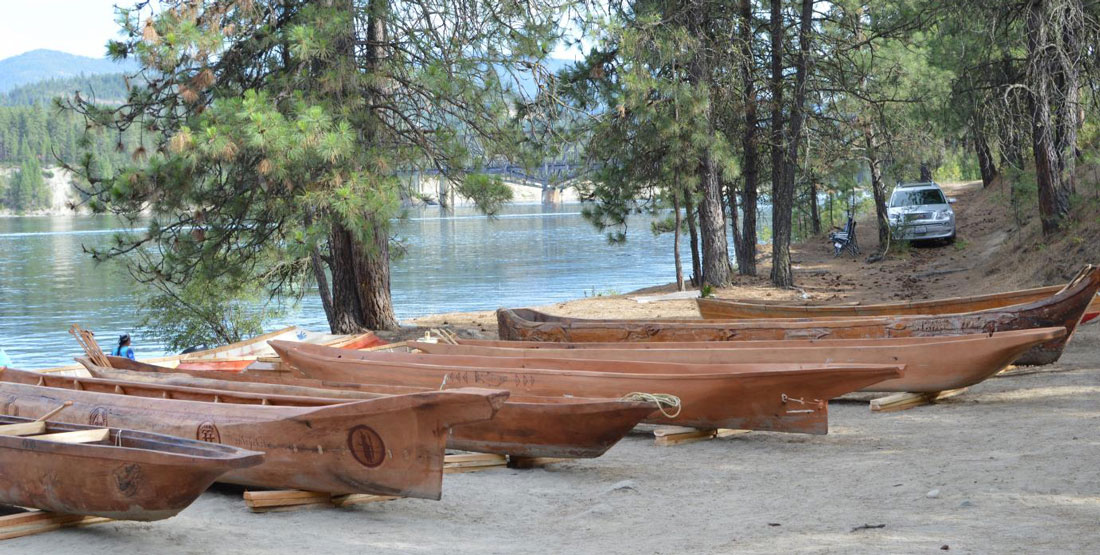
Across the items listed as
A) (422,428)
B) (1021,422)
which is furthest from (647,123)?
(422,428)

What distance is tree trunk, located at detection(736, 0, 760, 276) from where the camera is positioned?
62.3ft

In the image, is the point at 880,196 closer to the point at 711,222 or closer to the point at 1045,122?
the point at 711,222

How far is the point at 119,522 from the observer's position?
582cm

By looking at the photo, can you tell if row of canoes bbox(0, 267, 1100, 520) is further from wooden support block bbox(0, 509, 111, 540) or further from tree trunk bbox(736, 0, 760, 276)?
tree trunk bbox(736, 0, 760, 276)

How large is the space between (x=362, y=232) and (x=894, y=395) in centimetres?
678

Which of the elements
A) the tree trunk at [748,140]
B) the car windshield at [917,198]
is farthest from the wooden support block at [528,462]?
the car windshield at [917,198]

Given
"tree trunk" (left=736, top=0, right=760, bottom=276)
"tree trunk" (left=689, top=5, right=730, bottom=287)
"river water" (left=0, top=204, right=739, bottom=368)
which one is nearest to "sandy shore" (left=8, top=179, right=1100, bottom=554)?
"river water" (left=0, top=204, right=739, bottom=368)

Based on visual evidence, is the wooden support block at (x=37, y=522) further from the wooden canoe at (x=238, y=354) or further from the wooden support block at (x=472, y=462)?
the wooden canoe at (x=238, y=354)

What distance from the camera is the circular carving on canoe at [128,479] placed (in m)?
5.08

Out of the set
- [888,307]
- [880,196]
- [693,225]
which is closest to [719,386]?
[888,307]

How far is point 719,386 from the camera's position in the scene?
25.2 feet

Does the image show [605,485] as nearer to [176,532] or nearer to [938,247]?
[176,532]

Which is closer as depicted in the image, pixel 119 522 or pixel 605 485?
pixel 119 522

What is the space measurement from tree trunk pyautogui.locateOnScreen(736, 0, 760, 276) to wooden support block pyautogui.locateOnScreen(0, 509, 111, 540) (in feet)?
49.2
